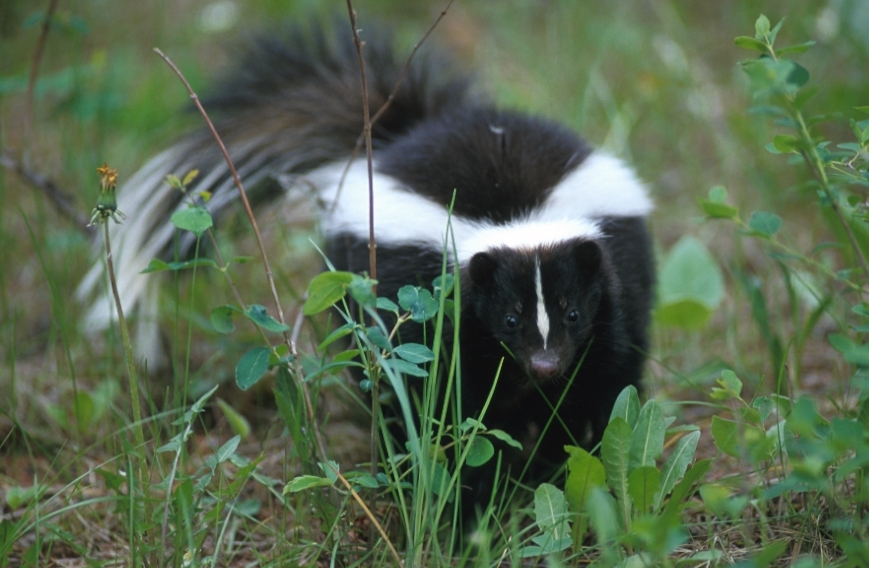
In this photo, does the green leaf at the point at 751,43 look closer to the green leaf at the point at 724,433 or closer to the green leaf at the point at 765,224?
the green leaf at the point at 765,224

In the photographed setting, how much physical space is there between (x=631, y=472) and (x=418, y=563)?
63cm

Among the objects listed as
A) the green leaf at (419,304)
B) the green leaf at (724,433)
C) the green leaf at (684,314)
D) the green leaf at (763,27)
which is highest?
the green leaf at (763,27)

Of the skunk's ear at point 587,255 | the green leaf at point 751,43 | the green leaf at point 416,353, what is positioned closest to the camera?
the green leaf at point 751,43

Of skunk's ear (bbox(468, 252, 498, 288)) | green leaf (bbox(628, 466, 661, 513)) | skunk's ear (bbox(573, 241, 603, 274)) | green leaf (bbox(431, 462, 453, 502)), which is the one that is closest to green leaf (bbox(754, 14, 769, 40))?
skunk's ear (bbox(573, 241, 603, 274))

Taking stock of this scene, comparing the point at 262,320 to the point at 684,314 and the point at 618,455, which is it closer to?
the point at 618,455

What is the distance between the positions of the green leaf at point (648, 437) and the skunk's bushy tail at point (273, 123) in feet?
6.27

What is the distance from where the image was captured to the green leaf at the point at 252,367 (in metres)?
2.55

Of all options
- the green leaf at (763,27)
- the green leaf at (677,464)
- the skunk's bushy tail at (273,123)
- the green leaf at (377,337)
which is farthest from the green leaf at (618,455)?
the skunk's bushy tail at (273,123)

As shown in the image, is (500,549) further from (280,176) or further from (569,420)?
(280,176)

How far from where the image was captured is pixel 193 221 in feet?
8.55

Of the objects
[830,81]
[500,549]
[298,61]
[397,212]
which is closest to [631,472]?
[500,549]

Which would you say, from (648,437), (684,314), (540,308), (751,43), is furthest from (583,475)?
(684,314)

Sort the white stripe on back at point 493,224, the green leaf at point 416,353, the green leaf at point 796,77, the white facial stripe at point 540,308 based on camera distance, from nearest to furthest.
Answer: the green leaf at point 796,77 < the green leaf at point 416,353 < the white facial stripe at point 540,308 < the white stripe on back at point 493,224

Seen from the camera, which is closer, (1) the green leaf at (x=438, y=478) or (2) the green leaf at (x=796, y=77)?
(2) the green leaf at (x=796, y=77)
